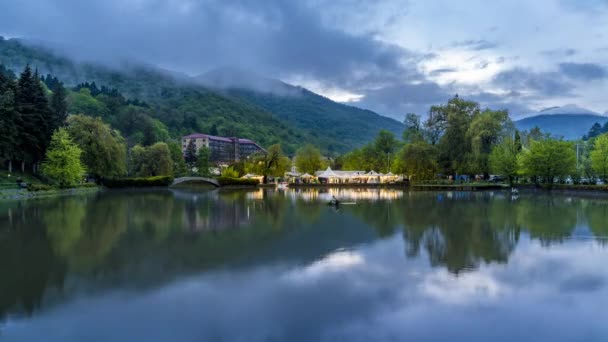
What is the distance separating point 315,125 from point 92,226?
176646 mm

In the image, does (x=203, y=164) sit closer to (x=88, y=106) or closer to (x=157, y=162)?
(x=157, y=162)

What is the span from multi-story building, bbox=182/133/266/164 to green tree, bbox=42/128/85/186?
74.8 m

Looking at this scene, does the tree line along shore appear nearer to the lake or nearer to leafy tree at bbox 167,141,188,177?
leafy tree at bbox 167,141,188,177

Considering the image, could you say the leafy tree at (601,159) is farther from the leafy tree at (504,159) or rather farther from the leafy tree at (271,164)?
the leafy tree at (271,164)

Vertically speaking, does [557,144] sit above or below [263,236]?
above

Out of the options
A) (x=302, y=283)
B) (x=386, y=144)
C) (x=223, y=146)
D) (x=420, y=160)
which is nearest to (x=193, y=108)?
(x=223, y=146)

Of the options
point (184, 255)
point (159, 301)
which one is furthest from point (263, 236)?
point (159, 301)

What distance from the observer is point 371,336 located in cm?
684

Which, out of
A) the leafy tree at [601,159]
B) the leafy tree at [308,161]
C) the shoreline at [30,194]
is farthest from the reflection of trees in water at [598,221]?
the leafy tree at [308,161]

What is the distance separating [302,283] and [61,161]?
126ft

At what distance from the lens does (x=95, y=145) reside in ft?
158

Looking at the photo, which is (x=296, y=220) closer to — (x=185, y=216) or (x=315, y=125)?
(x=185, y=216)

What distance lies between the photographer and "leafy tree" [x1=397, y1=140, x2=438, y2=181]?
5962 cm

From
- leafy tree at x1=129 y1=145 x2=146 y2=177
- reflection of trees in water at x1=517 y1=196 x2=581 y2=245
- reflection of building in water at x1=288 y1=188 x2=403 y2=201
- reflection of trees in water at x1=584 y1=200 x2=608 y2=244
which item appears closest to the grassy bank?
reflection of building in water at x1=288 y1=188 x2=403 y2=201
